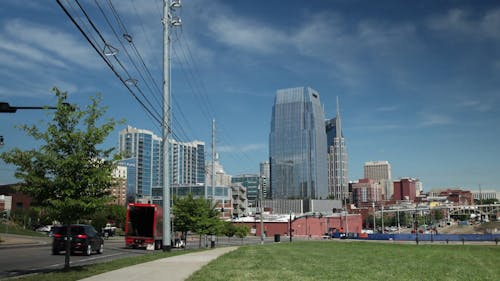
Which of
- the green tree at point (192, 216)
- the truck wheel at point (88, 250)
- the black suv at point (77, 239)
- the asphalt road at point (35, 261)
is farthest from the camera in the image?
the green tree at point (192, 216)

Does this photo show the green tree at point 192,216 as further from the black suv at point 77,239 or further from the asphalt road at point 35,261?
the black suv at point 77,239

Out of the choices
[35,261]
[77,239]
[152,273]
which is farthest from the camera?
[77,239]

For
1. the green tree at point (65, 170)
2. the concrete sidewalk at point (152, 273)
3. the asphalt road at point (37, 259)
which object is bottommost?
the asphalt road at point (37, 259)

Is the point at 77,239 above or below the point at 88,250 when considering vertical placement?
above

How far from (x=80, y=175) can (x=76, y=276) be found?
344cm

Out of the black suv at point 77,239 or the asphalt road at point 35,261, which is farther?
the black suv at point 77,239

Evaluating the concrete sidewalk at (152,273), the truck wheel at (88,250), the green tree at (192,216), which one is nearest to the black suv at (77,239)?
the truck wheel at (88,250)

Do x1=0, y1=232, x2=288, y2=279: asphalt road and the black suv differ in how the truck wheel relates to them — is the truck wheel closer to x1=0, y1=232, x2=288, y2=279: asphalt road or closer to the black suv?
the black suv

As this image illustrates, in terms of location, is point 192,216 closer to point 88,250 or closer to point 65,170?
point 88,250

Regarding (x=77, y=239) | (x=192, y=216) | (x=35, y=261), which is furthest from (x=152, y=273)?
(x=192, y=216)

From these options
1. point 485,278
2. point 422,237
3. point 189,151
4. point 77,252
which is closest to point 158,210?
point 77,252

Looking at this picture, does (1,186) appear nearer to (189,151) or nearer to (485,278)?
(189,151)

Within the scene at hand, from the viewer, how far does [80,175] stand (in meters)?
16.5

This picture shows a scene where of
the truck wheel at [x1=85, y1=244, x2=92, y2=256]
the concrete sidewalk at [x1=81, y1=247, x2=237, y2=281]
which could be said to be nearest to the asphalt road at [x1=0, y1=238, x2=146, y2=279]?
the truck wheel at [x1=85, y1=244, x2=92, y2=256]
